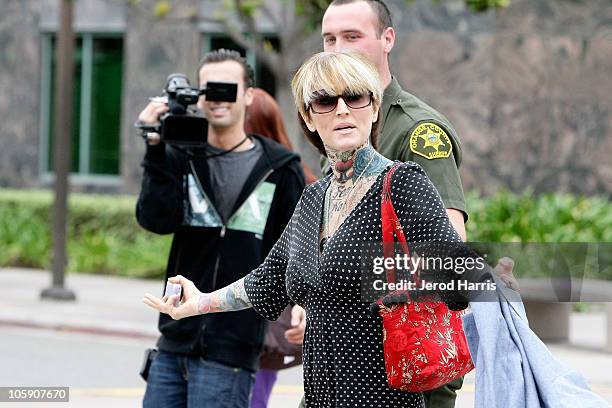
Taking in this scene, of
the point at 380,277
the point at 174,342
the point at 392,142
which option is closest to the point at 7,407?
the point at 174,342

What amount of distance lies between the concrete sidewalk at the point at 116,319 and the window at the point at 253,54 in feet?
13.3

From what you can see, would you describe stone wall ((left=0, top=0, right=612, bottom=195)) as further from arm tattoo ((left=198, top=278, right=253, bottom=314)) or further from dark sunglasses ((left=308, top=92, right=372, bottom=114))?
dark sunglasses ((left=308, top=92, right=372, bottom=114))

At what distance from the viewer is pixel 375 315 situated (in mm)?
3398

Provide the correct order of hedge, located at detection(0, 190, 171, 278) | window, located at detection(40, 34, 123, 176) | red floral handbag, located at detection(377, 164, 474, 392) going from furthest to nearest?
window, located at detection(40, 34, 123, 176)
hedge, located at detection(0, 190, 171, 278)
red floral handbag, located at detection(377, 164, 474, 392)

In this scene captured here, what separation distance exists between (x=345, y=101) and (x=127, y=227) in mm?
15441

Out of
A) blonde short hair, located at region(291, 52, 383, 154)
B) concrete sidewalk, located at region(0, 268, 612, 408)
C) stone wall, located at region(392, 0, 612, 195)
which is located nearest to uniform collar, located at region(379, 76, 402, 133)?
blonde short hair, located at region(291, 52, 383, 154)

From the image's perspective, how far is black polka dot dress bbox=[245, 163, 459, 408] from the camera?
11.0 ft

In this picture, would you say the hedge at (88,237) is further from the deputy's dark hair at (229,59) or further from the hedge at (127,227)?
the deputy's dark hair at (229,59)

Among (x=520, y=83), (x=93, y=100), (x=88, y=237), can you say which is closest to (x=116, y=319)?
(x=88, y=237)

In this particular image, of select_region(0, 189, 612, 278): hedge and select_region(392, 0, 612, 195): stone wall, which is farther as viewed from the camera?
select_region(392, 0, 612, 195): stone wall

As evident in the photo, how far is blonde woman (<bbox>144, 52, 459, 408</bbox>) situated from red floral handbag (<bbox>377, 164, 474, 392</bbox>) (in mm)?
83

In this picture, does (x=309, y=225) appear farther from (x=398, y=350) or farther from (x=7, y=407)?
(x=7, y=407)

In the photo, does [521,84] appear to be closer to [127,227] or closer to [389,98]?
[127,227]

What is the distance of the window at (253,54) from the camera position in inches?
778
